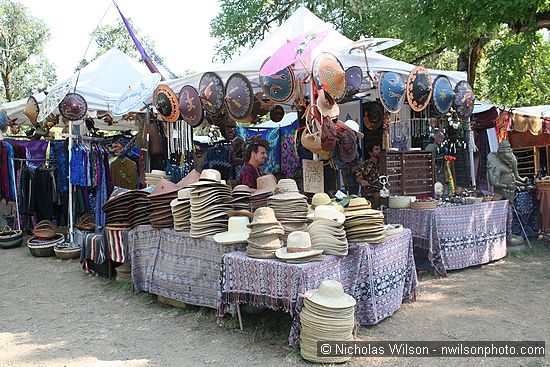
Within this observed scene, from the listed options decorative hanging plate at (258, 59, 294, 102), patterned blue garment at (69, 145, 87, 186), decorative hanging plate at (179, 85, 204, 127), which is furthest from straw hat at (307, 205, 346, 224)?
patterned blue garment at (69, 145, 87, 186)

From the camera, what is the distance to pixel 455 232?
19.8 ft

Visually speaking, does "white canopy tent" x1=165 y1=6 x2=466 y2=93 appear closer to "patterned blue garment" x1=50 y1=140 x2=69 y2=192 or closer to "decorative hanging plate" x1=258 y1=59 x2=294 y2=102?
"decorative hanging plate" x1=258 y1=59 x2=294 y2=102

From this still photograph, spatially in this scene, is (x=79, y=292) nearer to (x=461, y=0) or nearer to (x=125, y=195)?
(x=125, y=195)

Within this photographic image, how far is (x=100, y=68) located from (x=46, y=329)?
597 cm

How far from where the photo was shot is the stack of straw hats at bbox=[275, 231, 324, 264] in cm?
351

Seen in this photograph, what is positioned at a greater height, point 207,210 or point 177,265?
point 207,210

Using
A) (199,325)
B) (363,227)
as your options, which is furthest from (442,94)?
(199,325)

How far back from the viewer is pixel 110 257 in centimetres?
576

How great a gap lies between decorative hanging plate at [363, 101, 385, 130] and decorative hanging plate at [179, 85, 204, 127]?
9.08 ft

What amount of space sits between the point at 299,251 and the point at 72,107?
5319mm

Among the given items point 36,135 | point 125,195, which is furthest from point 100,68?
point 125,195

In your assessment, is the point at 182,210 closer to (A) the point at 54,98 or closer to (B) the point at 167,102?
(B) the point at 167,102

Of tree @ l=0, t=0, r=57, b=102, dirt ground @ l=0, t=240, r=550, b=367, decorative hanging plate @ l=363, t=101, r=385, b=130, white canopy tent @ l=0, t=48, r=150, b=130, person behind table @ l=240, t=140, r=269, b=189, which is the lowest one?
dirt ground @ l=0, t=240, r=550, b=367

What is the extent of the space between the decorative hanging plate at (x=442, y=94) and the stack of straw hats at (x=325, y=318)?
12.3ft
